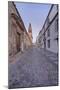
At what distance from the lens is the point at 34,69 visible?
201cm

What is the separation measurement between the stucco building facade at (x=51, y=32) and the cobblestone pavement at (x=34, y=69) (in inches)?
3.1

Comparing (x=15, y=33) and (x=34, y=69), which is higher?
(x=15, y=33)

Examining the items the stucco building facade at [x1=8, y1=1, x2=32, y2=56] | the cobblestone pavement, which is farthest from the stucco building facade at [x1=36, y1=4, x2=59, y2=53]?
the stucco building facade at [x1=8, y1=1, x2=32, y2=56]

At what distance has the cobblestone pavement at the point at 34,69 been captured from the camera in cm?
195

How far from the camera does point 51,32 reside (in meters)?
2.05

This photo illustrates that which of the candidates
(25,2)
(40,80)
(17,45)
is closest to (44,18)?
(25,2)

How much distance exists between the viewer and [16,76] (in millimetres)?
1948

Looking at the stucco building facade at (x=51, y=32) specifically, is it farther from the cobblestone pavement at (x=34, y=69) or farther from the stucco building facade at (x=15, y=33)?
the stucco building facade at (x=15, y=33)

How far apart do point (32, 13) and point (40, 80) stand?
83 cm

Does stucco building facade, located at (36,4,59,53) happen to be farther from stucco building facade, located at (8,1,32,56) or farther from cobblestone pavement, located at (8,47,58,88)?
stucco building facade, located at (8,1,32,56)

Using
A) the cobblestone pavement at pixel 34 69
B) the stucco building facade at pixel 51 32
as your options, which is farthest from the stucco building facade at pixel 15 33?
the stucco building facade at pixel 51 32

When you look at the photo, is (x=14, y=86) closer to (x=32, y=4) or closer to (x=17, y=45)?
(x=17, y=45)

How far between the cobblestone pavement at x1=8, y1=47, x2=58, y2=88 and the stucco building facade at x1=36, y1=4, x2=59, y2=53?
0.08 metres

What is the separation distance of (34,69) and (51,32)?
0.51 meters
